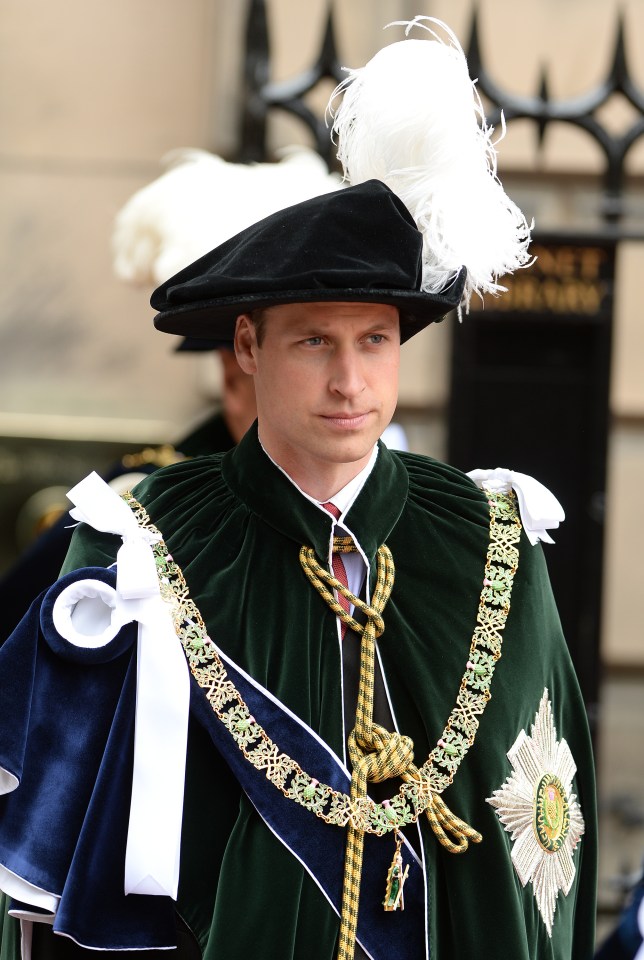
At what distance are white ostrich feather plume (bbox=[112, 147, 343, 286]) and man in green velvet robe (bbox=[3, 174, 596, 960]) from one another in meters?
1.09

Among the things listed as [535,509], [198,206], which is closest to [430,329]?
[198,206]

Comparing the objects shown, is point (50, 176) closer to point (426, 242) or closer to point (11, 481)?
point (11, 481)

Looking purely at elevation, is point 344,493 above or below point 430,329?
below

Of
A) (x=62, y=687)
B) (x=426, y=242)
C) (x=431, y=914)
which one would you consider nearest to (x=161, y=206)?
(x=426, y=242)

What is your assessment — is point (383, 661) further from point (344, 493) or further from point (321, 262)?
point (321, 262)

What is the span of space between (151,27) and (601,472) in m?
2.28

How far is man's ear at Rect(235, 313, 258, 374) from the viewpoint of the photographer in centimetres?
236

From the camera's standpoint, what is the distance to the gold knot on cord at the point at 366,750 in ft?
7.27

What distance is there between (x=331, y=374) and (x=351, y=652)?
420mm

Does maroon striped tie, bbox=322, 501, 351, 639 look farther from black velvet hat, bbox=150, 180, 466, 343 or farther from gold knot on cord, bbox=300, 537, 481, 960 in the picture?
black velvet hat, bbox=150, 180, 466, 343

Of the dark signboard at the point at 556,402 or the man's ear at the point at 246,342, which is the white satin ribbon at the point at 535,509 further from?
the dark signboard at the point at 556,402

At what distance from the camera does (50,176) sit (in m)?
5.64

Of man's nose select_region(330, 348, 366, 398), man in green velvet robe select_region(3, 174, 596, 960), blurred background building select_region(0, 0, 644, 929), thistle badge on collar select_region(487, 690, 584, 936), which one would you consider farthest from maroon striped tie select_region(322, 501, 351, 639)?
blurred background building select_region(0, 0, 644, 929)

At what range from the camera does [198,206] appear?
382cm
